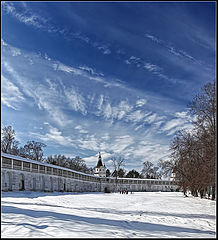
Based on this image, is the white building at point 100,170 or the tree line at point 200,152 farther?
the white building at point 100,170

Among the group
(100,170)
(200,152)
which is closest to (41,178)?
(200,152)

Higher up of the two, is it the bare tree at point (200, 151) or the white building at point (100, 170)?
the bare tree at point (200, 151)

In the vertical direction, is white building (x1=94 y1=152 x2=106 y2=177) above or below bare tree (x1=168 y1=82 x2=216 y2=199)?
below

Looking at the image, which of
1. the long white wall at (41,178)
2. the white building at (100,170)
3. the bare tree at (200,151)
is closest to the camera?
the bare tree at (200,151)

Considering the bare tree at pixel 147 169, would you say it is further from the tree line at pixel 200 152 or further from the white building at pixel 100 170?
the tree line at pixel 200 152

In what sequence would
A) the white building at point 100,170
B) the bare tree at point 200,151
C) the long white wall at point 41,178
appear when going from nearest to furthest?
the bare tree at point 200,151 < the long white wall at point 41,178 < the white building at point 100,170

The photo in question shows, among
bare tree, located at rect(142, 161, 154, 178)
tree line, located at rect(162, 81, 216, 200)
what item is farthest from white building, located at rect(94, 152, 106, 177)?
tree line, located at rect(162, 81, 216, 200)

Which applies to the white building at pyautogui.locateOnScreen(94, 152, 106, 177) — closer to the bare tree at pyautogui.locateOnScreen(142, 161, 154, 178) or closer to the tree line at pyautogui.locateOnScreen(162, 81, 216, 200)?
the bare tree at pyautogui.locateOnScreen(142, 161, 154, 178)

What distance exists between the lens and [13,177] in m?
27.3

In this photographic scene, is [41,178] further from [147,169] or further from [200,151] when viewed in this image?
[147,169]

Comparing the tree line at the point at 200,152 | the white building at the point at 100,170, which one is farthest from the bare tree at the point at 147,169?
the tree line at the point at 200,152

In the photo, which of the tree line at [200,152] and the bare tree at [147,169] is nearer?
the tree line at [200,152]

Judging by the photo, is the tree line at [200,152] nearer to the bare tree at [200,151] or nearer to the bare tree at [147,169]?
the bare tree at [200,151]

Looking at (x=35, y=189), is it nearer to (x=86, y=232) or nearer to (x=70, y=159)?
(x=86, y=232)
